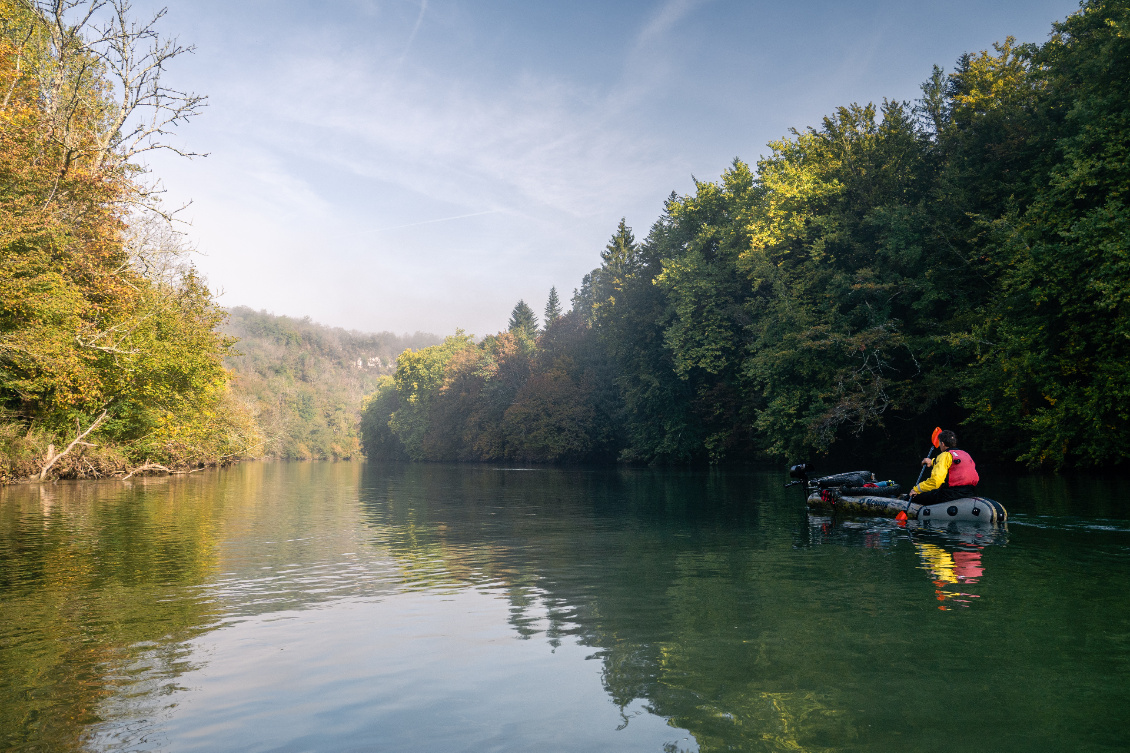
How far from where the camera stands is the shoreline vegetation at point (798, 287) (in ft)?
80.6

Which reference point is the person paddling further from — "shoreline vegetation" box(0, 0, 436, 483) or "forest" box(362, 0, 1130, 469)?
"shoreline vegetation" box(0, 0, 436, 483)

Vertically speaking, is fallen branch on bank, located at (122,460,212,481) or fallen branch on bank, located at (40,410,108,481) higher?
fallen branch on bank, located at (40,410,108,481)

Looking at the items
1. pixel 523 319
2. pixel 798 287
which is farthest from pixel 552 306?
pixel 798 287

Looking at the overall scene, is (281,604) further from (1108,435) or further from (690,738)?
(1108,435)

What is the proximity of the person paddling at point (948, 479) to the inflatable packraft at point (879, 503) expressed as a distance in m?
0.25

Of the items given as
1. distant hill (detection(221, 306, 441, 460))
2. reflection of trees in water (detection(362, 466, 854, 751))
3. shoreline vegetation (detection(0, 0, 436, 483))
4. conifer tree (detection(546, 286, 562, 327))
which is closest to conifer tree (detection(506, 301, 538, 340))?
conifer tree (detection(546, 286, 562, 327))

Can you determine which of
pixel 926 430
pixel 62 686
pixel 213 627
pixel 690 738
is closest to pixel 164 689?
pixel 62 686

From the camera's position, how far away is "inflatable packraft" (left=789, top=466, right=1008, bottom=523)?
15.0 meters

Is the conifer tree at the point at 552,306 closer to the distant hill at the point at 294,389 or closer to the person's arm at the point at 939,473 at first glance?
the distant hill at the point at 294,389

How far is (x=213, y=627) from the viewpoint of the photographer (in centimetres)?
778

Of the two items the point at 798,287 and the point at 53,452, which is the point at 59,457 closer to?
the point at 53,452

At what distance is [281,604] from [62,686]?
10.5ft

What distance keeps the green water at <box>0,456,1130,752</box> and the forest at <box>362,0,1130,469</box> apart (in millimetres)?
13123

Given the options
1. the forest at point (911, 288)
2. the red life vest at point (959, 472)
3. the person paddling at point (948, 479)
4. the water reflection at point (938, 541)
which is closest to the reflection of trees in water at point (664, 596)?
the water reflection at point (938, 541)
